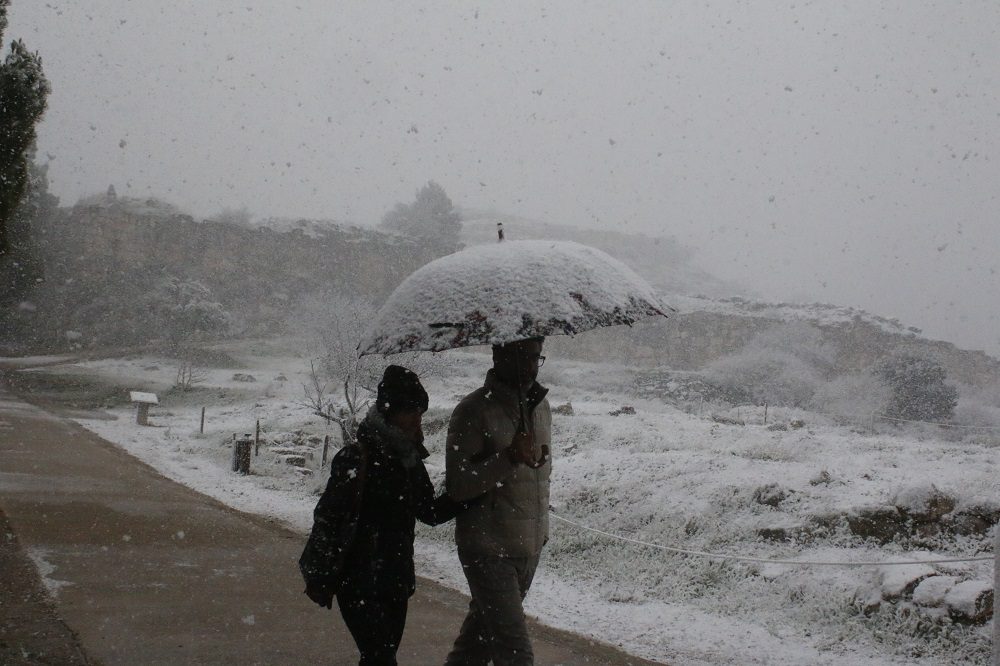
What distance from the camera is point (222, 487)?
1102 cm

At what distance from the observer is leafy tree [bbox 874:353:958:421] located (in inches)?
1119

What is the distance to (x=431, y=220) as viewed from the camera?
68.9 m

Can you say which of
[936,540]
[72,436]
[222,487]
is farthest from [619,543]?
[72,436]

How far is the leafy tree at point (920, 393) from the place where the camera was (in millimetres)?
28422

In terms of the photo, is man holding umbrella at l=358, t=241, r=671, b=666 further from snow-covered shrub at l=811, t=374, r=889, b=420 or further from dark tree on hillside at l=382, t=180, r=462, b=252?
dark tree on hillside at l=382, t=180, r=462, b=252

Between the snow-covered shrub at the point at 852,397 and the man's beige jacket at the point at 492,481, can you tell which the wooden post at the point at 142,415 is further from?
the snow-covered shrub at the point at 852,397

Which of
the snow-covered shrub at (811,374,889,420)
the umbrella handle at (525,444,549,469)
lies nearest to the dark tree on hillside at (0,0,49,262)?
the umbrella handle at (525,444,549,469)

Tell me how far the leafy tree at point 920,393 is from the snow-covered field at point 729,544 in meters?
17.8

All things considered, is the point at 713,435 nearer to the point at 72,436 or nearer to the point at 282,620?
the point at 282,620

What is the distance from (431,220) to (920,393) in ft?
163

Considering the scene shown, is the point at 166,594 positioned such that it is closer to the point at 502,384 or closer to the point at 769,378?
the point at 502,384

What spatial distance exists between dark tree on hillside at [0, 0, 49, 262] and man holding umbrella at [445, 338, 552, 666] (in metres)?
5.71

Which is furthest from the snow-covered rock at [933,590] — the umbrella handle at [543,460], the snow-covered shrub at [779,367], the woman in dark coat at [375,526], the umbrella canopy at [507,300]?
the snow-covered shrub at [779,367]

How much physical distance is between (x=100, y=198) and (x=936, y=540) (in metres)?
64.8
